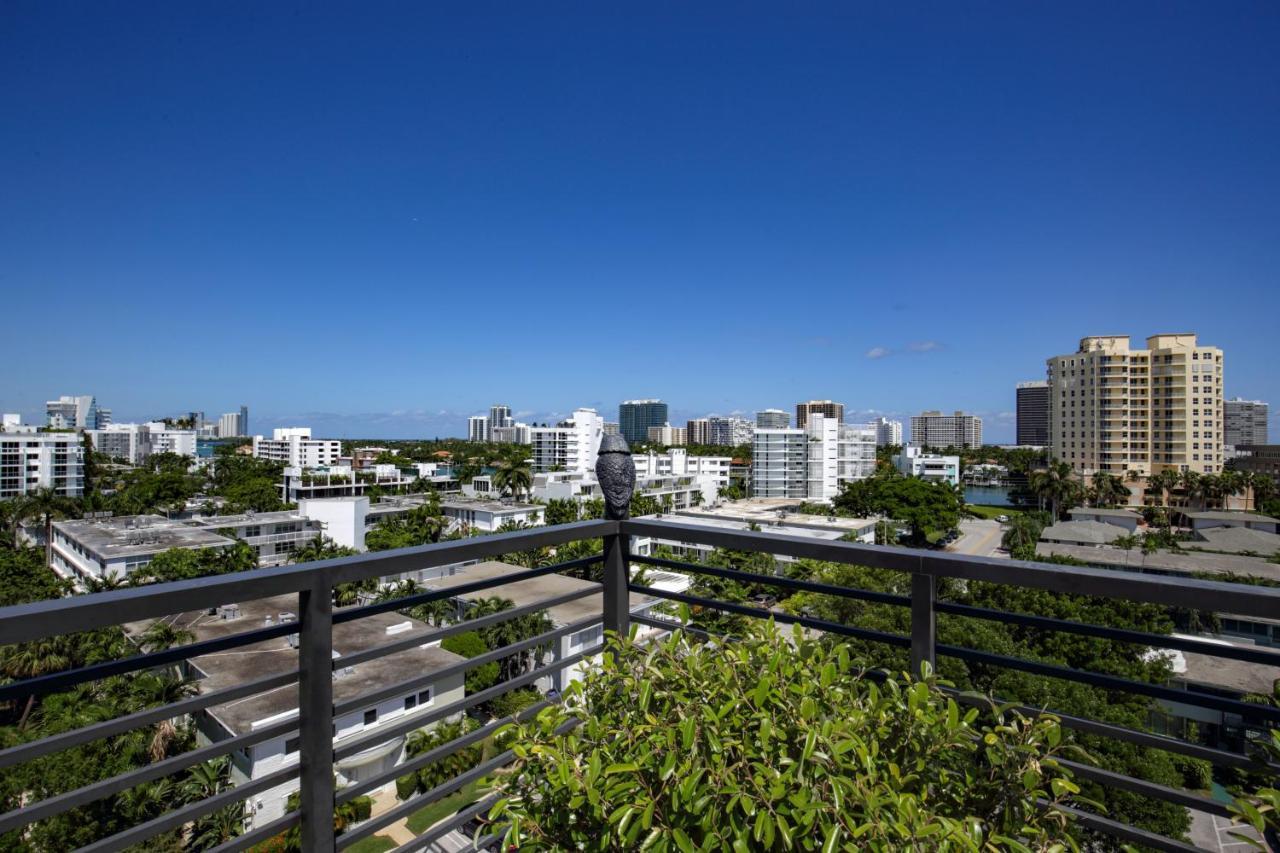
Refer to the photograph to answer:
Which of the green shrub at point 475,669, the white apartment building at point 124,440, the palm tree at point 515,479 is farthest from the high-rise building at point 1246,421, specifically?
the white apartment building at point 124,440

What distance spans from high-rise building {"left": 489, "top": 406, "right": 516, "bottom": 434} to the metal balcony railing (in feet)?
448

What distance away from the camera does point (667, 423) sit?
121 metres

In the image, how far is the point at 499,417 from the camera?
449 ft

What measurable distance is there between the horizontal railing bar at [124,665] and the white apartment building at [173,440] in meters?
116

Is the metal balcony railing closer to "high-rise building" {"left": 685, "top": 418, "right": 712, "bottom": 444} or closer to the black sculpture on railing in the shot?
the black sculpture on railing

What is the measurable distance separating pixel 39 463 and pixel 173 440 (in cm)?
6790

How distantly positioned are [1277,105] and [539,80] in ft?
122

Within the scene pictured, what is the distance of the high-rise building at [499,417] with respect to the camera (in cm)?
13625

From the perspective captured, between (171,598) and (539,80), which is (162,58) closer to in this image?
(539,80)

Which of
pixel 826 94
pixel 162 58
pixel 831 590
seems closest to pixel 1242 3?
pixel 826 94

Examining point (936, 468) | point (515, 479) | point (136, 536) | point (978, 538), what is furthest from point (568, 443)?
point (136, 536)

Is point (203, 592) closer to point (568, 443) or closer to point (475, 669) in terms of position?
point (475, 669)

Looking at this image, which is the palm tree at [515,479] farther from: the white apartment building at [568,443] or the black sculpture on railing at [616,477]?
the black sculpture on railing at [616,477]

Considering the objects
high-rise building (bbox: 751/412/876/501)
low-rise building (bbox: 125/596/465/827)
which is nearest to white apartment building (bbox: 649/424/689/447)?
high-rise building (bbox: 751/412/876/501)
